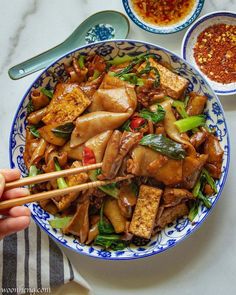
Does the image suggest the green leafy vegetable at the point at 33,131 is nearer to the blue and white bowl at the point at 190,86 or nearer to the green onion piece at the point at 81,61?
the blue and white bowl at the point at 190,86

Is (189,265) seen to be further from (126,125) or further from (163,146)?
(126,125)

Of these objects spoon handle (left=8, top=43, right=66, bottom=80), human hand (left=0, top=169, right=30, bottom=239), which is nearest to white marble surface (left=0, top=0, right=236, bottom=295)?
spoon handle (left=8, top=43, right=66, bottom=80)

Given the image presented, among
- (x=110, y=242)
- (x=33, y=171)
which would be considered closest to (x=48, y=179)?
(x=33, y=171)

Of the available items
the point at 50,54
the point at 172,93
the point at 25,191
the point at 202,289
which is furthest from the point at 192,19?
the point at 202,289

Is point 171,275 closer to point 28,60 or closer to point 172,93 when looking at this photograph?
point 172,93

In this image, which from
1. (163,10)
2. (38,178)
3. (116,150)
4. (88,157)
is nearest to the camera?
(38,178)

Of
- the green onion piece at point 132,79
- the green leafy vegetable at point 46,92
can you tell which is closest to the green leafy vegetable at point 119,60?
the green onion piece at point 132,79
